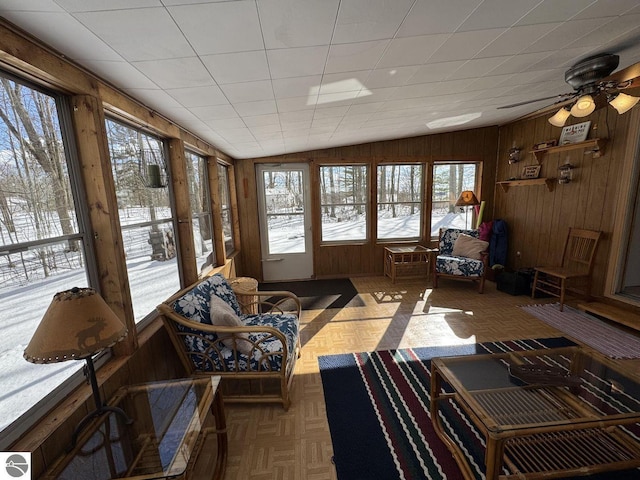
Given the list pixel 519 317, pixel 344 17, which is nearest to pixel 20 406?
pixel 344 17

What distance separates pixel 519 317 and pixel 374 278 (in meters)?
2.10

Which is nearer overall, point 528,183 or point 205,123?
point 205,123

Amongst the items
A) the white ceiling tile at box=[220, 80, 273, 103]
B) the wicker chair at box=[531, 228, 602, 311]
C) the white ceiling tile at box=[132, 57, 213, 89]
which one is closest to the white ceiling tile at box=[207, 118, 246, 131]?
the white ceiling tile at box=[220, 80, 273, 103]

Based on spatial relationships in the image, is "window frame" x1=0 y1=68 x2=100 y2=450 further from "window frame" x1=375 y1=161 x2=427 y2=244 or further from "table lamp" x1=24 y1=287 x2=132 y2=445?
"window frame" x1=375 y1=161 x2=427 y2=244

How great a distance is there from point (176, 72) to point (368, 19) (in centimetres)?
99

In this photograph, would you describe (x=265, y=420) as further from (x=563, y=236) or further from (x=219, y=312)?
(x=563, y=236)

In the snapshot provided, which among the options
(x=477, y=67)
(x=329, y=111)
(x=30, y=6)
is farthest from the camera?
(x=329, y=111)

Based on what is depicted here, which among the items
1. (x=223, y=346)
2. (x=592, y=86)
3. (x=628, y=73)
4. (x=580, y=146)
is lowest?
(x=223, y=346)

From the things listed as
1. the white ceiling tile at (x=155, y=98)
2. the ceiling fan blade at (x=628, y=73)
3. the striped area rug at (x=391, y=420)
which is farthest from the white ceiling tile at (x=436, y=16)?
the ceiling fan blade at (x=628, y=73)

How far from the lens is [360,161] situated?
4582 millimetres

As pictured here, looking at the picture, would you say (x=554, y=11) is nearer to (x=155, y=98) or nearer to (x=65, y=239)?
(x=155, y=98)

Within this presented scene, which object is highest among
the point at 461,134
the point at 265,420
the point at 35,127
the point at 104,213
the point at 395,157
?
the point at 461,134

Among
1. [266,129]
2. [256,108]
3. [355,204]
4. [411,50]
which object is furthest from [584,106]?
[355,204]

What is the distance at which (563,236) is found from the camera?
361 centimetres
